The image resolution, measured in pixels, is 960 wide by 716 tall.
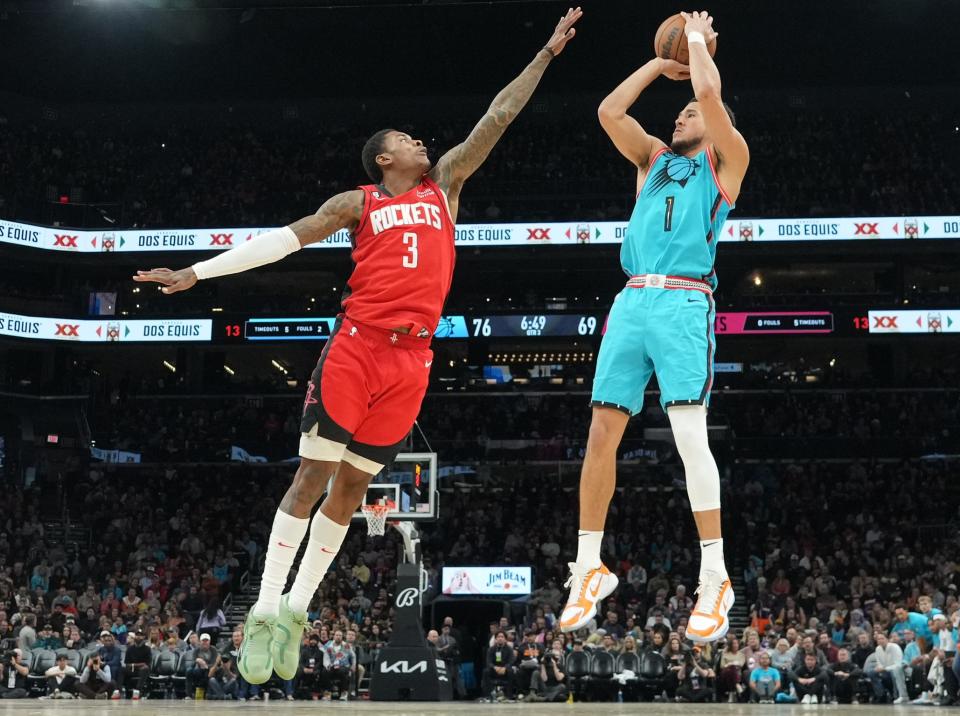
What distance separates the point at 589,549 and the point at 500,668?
41.1 ft

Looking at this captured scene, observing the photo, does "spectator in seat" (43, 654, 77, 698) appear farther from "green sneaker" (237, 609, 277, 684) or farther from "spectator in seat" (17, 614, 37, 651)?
"green sneaker" (237, 609, 277, 684)

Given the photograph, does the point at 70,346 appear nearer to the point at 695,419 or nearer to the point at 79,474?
the point at 79,474

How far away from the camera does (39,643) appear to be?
19.1 metres

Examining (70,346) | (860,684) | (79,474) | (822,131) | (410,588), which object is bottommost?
(860,684)

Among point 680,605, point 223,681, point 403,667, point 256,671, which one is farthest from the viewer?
point 680,605

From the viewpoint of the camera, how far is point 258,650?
6.01 meters

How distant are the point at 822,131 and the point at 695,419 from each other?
97.6ft

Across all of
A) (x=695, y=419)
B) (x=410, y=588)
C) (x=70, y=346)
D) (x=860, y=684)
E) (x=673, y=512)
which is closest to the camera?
(x=695, y=419)

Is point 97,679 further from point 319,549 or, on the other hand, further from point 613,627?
point 319,549

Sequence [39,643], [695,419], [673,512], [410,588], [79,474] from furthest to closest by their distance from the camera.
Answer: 1. [79,474]
2. [673,512]
3. [39,643]
4. [410,588]
5. [695,419]

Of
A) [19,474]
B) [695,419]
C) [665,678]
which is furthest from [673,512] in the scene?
[695,419]

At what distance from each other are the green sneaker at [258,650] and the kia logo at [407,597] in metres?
8.86

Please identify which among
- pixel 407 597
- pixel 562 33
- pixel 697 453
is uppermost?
pixel 562 33

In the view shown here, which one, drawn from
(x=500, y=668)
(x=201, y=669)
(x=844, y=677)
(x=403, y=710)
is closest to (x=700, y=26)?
(x=403, y=710)
